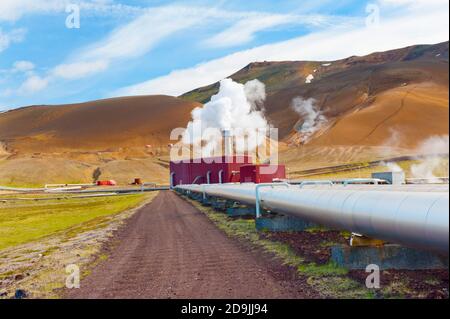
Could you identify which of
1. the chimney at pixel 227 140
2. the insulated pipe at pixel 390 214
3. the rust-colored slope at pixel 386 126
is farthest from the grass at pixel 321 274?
the rust-colored slope at pixel 386 126

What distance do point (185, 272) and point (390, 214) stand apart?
692cm

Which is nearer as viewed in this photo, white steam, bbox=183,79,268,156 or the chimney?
the chimney

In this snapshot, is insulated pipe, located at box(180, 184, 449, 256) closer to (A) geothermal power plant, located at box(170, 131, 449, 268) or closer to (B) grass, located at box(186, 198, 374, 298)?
(A) geothermal power plant, located at box(170, 131, 449, 268)

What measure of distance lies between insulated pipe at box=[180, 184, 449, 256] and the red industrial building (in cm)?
5273

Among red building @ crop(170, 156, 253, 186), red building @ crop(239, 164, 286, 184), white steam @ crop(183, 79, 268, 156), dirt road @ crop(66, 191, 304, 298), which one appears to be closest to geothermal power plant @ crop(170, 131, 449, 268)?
dirt road @ crop(66, 191, 304, 298)

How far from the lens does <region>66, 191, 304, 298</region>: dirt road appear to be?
11586 mm

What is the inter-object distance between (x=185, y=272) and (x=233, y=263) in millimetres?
1712

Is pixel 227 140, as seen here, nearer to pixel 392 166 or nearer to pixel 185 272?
pixel 392 166

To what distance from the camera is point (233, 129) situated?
377ft

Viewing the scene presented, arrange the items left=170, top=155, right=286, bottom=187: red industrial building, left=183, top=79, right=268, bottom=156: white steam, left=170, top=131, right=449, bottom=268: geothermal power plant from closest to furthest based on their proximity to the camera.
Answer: left=170, top=131, right=449, bottom=268: geothermal power plant → left=170, top=155, right=286, bottom=187: red industrial building → left=183, top=79, right=268, bottom=156: white steam

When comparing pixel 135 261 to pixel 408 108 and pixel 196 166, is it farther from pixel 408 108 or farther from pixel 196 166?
pixel 408 108

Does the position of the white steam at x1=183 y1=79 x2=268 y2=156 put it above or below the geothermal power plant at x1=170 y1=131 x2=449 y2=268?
above

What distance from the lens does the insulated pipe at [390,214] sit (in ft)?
24.7
